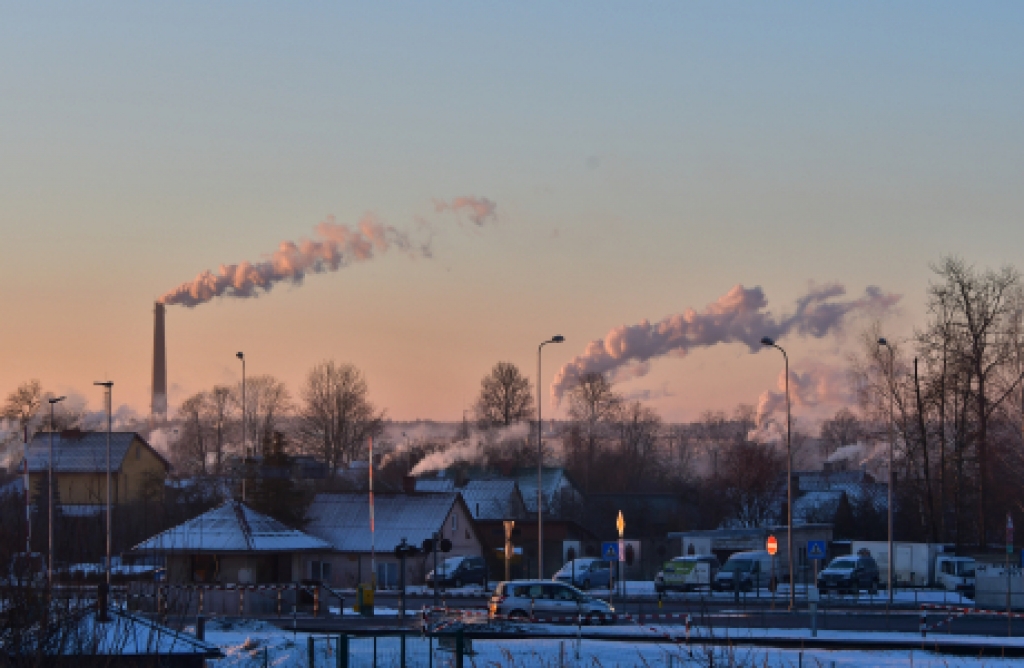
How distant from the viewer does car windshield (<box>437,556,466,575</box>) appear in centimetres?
6397

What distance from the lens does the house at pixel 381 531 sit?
67.3 meters

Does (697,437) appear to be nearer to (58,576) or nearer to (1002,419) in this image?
(1002,419)

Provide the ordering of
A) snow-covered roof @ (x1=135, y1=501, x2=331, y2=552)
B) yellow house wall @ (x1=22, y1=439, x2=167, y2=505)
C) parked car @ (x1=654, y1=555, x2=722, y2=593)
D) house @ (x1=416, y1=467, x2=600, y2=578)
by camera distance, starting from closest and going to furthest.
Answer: snow-covered roof @ (x1=135, y1=501, x2=331, y2=552), parked car @ (x1=654, y1=555, x2=722, y2=593), house @ (x1=416, y1=467, x2=600, y2=578), yellow house wall @ (x1=22, y1=439, x2=167, y2=505)

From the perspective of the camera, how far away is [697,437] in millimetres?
158000

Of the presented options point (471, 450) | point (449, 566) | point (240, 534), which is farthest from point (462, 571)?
point (471, 450)

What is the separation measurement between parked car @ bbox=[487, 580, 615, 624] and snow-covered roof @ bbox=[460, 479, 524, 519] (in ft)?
127

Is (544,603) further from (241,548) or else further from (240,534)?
(240,534)

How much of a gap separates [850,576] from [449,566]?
1937cm

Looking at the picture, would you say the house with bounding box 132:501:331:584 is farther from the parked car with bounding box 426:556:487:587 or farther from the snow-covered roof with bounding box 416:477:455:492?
the snow-covered roof with bounding box 416:477:455:492

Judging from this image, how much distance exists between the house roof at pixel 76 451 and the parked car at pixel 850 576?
2055 inches

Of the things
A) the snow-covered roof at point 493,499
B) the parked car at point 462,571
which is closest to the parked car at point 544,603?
the parked car at point 462,571

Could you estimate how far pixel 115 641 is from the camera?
1371 cm

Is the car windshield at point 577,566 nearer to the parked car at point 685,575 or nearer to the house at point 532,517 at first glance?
the house at point 532,517

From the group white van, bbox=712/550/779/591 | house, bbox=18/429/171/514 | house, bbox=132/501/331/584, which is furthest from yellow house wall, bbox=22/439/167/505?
white van, bbox=712/550/779/591
